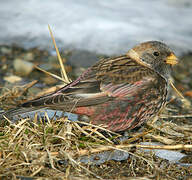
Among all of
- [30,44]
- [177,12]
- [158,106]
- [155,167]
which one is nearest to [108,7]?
[177,12]

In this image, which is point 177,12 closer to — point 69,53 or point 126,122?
point 69,53

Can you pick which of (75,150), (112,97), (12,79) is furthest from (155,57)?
(12,79)

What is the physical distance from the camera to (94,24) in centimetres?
821

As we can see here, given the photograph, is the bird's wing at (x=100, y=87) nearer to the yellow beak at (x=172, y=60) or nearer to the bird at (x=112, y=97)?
the bird at (x=112, y=97)

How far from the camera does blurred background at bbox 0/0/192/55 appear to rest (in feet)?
24.2

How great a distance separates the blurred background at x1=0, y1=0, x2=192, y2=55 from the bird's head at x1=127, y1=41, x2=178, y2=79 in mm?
3128

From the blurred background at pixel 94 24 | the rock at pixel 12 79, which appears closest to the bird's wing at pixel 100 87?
the rock at pixel 12 79

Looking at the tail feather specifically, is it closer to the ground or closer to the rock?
the ground

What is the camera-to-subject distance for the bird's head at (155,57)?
3785mm

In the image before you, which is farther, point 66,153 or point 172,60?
point 172,60

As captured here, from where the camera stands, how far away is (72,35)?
25.0 ft

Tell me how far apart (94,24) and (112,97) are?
16.9 ft

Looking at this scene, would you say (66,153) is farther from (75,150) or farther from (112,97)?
(112,97)

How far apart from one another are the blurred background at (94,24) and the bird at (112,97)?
11.5ft
